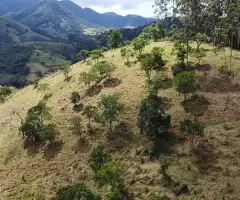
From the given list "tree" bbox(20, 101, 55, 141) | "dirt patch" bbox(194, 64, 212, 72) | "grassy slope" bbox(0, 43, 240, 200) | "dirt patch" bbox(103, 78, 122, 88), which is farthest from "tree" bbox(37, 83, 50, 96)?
"dirt patch" bbox(194, 64, 212, 72)

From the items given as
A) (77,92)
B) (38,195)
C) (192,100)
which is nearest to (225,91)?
(192,100)

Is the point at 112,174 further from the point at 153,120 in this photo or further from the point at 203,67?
the point at 203,67

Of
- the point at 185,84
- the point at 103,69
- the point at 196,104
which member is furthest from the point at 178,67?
the point at 103,69

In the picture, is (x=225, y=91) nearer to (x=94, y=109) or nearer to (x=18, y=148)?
(x=94, y=109)

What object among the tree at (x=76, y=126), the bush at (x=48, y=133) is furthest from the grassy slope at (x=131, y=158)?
the bush at (x=48, y=133)

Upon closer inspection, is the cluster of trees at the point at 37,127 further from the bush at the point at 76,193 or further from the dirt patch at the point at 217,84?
the dirt patch at the point at 217,84

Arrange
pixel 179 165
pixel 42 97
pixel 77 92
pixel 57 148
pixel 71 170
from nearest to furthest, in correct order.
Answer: pixel 179 165 → pixel 71 170 → pixel 57 148 → pixel 77 92 → pixel 42 97
